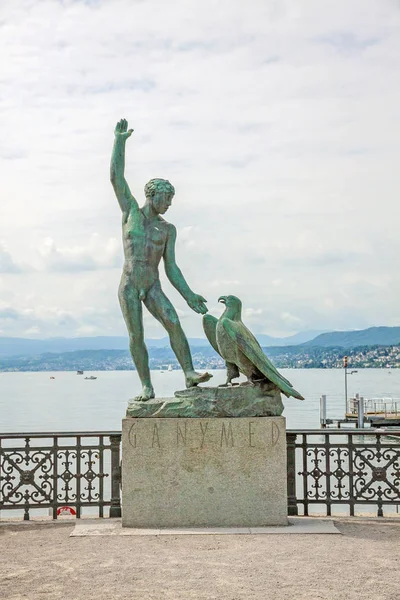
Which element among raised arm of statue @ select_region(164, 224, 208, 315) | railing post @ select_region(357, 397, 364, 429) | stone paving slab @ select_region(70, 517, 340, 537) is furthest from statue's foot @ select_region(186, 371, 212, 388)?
railing post @ select_region(357, 397, 364, 429)

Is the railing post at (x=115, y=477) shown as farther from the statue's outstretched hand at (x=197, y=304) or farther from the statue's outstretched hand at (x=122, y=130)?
the statue's outstretched hand at (x=122, y=130)

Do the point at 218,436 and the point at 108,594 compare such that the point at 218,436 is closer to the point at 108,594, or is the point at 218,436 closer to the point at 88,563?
the point at 88,563

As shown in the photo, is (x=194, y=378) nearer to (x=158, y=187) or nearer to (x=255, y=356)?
(x=255, y=356)

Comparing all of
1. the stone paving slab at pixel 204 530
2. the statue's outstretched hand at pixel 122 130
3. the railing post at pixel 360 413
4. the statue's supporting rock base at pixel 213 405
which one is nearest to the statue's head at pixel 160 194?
the statue's outstretched hand at pixel 122 130

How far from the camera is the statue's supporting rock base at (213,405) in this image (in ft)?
26.1

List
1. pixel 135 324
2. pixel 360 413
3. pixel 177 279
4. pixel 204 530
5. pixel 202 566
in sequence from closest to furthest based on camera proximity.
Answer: pixel 202 566 → pixel 204 530 → pixel 135 324 → pixel 177 279 → pixel 360 413

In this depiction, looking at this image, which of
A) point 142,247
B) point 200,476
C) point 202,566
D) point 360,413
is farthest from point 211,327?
point 360,413

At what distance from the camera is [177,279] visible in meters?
8.59

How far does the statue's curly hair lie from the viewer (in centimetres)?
841

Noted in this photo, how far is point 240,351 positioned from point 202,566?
2.50 metres

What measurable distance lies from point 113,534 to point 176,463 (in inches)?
36.8

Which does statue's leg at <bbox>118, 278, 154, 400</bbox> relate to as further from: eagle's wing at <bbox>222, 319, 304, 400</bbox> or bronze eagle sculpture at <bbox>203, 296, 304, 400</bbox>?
eagle's wing at <bbox>222, 319, 304, 400</bbox>

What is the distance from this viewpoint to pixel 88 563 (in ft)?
21.2

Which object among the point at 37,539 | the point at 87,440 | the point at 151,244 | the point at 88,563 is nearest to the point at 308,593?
the point at 88,563
